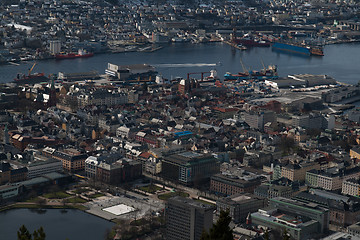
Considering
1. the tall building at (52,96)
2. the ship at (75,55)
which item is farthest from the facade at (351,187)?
the ship at (75,55)

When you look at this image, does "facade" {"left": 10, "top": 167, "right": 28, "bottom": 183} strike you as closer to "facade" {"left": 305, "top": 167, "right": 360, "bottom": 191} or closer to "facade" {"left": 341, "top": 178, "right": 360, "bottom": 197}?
"facade" {"left": 305, "top": 167, "right": 360, "bottom": 191}

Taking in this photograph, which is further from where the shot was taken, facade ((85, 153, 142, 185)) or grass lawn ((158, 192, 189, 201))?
facade ((85, 153, 142, 185))

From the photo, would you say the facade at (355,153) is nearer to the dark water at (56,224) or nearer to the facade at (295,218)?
the facade at (295,218)

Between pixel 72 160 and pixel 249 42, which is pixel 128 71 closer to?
pixel 72 160

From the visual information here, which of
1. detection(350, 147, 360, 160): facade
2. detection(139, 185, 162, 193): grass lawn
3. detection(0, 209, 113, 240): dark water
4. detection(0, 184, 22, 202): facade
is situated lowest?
detection(0, 209, 113, 240): dark water

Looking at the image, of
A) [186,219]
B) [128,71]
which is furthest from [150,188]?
[128,71]

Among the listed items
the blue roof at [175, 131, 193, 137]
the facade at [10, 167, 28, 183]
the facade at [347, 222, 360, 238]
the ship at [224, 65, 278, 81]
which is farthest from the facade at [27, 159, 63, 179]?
the ship at [224, 65, 278, 81]

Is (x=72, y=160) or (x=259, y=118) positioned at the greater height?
(x=259, y=118)
